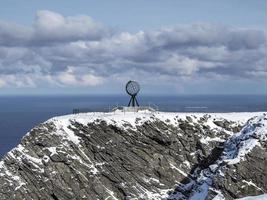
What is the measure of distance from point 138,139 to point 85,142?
7919 mm

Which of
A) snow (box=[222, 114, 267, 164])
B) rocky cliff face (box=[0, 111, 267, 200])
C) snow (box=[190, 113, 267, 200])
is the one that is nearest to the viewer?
snow (box=[190, 113, 267, 200])

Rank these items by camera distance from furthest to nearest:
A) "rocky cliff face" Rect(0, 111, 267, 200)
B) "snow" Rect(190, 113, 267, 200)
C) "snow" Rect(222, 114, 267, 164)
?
"rocky cliff face" Rect(0, 111, 267, 200)
"snow" Rect(222, 114, 267, 164)
"snow" Rect(190, 113, 267, 200)

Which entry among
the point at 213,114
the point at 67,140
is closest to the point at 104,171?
the point at 67,140

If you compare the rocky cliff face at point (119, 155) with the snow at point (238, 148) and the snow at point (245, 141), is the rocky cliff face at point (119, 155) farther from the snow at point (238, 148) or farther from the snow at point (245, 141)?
the snow at point (238, 148)

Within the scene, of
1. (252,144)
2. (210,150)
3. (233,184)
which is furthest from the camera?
(210,150)

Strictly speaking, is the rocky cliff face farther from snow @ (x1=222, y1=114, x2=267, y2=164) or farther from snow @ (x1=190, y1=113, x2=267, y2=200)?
snow @ (x1=190, y1=113, x2=267, y2=200)

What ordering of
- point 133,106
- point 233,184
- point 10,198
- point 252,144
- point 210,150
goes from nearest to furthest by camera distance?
point 233,184 < point 252,144 < point 10,198 < point 210,150 < point 133,106

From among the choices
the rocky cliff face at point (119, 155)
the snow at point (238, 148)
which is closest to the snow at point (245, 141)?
the snow at point (238, 148)

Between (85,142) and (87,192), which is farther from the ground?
(85,142)

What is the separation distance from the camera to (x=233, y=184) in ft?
182

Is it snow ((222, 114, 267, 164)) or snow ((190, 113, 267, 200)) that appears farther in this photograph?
snow ((222, 114, 267, 164))

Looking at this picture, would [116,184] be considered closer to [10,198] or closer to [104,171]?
[104,171]

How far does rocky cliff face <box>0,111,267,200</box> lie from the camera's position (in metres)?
73.0

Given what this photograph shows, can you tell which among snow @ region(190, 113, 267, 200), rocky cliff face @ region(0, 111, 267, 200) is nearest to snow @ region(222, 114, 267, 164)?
snow @ region(190, 113, 267, 200)
